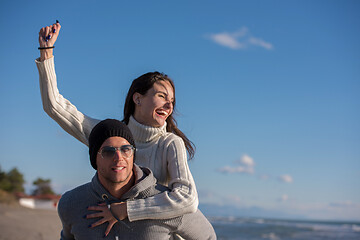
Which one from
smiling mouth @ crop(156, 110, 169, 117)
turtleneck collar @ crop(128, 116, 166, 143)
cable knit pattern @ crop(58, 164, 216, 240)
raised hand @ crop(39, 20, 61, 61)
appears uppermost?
raised hand @ crop(39, 20, 61, 61)

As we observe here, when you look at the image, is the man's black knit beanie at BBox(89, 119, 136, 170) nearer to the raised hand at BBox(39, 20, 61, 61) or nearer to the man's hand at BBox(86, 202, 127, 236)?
the man's hand at BBox(86, 202, 127, 236)

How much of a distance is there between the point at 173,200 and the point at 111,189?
380mm

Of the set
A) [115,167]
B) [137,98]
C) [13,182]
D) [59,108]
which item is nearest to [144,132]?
[137,98]

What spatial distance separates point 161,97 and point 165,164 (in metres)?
0.53

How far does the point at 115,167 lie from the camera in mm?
2521

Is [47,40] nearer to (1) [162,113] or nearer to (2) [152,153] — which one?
(1) [162,113]

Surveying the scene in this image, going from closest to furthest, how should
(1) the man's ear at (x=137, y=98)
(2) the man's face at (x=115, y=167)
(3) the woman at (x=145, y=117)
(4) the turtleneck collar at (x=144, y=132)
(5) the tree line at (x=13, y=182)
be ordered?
1. (2) the man's face at (x=115, y=167)
2. (3) the woman at (x=145, y=117)
3. (4) the turtleneck collar at (x=144, y=132)
4. (1) the man's ear at (x=137, y=98)
5. (5) the tree line at (x=13, y=182)

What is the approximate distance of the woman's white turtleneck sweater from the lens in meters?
2.68

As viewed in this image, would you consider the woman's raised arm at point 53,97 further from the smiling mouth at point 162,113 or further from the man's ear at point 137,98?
the smiling mouth at point 162,113

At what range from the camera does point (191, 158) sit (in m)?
3.79

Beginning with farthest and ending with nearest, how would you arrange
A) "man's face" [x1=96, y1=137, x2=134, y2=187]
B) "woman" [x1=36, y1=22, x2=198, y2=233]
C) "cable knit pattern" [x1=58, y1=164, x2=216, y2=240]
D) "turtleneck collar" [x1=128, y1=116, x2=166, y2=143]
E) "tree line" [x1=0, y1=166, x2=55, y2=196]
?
"tree line" [x1=0, y1=166, x2=55, y2=196] → "turtleneck collar" [x1=128, y1=116, x2=166, y2=143] → "woman" [x1=36, y1=22, x2=198, y2=233] → "cable knit pattern" [x1=58, y1=164, x2=216, y2=240] → "man's face" [x1=96, y1=137, x2=134, y2=187]

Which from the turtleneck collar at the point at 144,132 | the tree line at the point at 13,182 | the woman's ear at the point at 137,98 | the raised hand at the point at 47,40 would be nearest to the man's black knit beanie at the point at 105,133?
the turtleneck collar at the point at 144,132

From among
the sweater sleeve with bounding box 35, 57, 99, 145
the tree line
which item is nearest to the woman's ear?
the sweater sleeve with bounding box 35, 57, 99, 145

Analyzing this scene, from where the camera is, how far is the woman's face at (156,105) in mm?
3430
